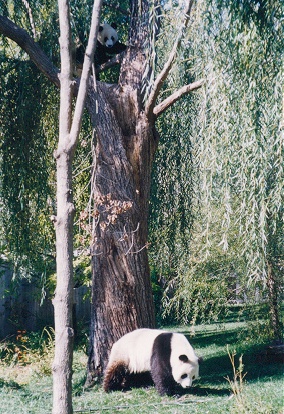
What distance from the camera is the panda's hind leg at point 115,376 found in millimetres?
5633

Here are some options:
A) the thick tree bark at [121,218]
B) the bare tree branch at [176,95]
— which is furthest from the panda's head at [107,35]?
the bare tree branch at [176,95]

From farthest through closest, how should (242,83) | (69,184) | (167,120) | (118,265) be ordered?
(167,120) < (118,265) < (242,83) < (69,184)

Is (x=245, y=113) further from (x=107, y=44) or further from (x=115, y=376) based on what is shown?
(x=107, y=44)

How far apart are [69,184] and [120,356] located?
286cm

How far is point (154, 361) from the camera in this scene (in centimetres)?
544

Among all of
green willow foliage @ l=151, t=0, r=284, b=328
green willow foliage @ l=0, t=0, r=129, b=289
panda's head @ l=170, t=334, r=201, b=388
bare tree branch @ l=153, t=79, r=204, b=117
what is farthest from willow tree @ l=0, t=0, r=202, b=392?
green willow foliage @ l=151, t=0, r=284, b=328

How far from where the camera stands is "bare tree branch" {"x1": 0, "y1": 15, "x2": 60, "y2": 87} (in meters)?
5.73

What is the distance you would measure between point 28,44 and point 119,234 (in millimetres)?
2250

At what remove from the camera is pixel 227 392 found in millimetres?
5465

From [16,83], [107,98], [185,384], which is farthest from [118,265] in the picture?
[16,83]

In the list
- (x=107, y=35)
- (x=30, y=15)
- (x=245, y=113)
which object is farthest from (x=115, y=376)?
(x=30, y=15)

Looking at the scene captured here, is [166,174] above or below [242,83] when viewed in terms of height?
above

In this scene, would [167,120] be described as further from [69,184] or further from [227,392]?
[69,184]

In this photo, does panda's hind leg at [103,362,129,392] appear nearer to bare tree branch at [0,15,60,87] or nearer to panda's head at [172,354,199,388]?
panda's head at [172,354,199,388]
